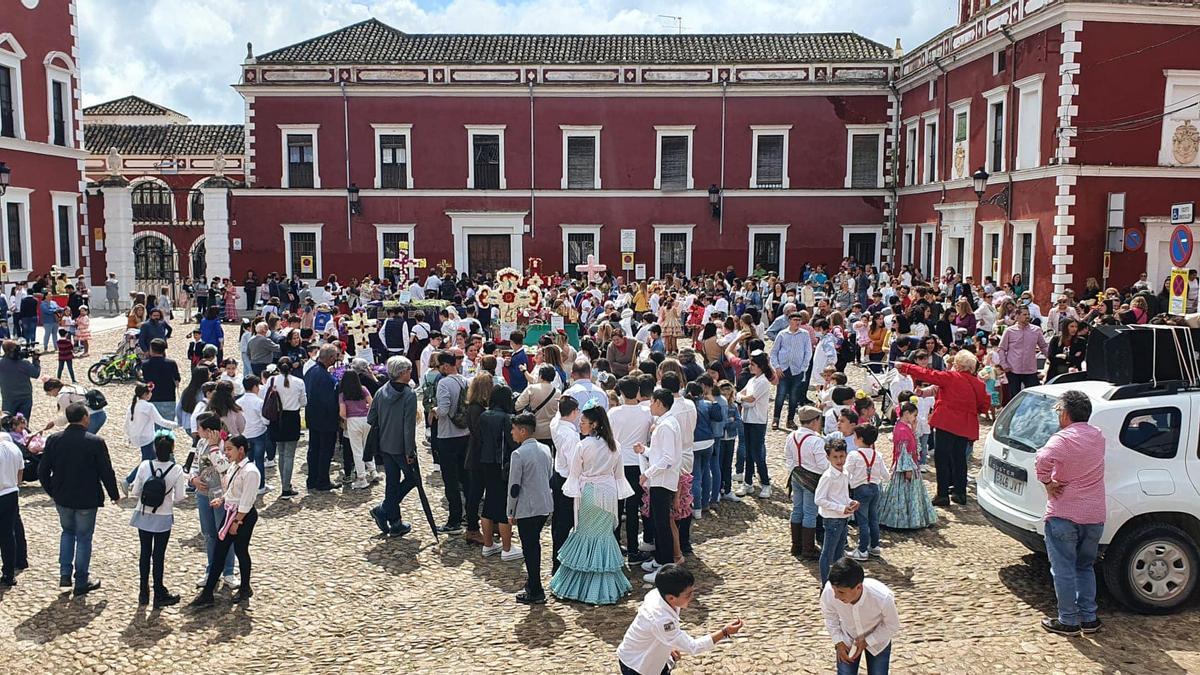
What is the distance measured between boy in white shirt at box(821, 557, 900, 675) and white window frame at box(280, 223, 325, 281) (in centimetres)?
2919

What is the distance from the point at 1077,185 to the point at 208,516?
1952cm

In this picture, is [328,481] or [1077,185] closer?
[328,481]

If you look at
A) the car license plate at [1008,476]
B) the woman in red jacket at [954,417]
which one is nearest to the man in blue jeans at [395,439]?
the woman in red jacket at [954,417]

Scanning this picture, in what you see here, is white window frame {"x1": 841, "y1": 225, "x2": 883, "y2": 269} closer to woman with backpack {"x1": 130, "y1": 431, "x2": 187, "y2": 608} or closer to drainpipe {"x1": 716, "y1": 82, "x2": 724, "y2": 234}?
drainpipe {"x1": 716, "y1": 82, "x2": 724, "y2": 234}

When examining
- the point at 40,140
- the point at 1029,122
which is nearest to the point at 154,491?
the point at 1029,122

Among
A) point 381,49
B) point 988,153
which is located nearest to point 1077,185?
point 988,153

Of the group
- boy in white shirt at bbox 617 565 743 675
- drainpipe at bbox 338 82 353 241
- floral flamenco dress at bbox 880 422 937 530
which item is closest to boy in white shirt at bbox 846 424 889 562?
floral flamenco dress at bbox 880 422 937 530

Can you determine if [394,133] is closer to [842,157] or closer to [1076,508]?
[842,157]

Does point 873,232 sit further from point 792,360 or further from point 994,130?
point 792,360

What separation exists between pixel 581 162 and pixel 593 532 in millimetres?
25721

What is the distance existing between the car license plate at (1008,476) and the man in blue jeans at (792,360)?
5.14 meters

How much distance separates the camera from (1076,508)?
7.08m

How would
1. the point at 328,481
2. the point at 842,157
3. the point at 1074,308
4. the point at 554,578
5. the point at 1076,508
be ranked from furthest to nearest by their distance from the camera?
the point at 842,157 → the point at 1074,308 → the point at 328,481 → the point at 554,578 → the point at 1076,508

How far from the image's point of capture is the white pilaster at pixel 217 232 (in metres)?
32.0
